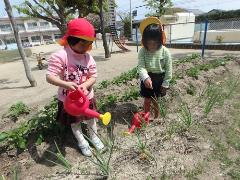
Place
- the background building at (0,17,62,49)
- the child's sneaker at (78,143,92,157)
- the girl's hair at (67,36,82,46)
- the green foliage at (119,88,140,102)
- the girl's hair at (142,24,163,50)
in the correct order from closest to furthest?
the girl's hair at (67,36,82,46) → the child's sneaker at (78,143,92,157) → the girl's hair at (142,24,163,50) → the green foliage at (119,88,140,102) → the background building at (0,17,62,49)

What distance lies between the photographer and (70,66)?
102 inches

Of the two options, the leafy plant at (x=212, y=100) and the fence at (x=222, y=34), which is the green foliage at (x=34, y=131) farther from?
the fence at (x=222, y=34)

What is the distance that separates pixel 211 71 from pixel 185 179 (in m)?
3.99

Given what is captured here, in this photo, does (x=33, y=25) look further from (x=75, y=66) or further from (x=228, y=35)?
(x=75, y=66)

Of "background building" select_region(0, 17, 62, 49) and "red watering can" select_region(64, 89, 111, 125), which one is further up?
"red watering can" select_region(64, 89, 111, 125)

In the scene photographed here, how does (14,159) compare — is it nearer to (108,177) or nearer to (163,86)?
(108,177)

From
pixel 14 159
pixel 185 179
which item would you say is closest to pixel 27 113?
pixel 14 159

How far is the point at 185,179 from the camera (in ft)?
7.50

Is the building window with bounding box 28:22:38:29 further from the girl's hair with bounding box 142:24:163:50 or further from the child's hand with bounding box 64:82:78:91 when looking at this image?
the child's hand with bounding box 64:82:78:91

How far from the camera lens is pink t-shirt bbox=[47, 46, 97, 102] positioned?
2518 mm

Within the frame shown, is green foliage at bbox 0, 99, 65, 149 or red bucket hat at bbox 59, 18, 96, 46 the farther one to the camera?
green foliage at bbox 0, 99, 65, 149

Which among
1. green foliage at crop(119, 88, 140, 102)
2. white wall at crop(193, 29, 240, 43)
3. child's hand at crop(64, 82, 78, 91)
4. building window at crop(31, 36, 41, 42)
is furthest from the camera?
building window at crop(31, 36, 41, 42)

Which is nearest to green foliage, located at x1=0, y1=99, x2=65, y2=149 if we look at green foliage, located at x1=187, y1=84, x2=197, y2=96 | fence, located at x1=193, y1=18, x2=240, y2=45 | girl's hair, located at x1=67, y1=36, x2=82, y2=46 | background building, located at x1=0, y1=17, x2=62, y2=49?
girl's hair, located at x1=67, y1=36, x2=82, y2=46

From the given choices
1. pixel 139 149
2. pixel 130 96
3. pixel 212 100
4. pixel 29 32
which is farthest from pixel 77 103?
pixel 29 32
